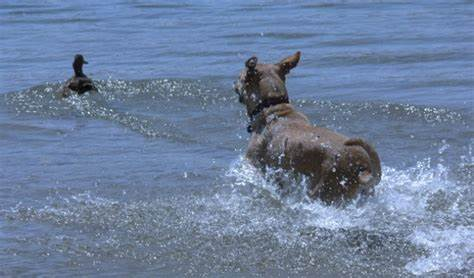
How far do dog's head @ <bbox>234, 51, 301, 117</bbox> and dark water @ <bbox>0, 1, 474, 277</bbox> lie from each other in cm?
69

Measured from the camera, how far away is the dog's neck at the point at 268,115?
1020 centimetres

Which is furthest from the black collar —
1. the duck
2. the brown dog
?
the duck

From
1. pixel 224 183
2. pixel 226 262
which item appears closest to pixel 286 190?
pixel 224 183

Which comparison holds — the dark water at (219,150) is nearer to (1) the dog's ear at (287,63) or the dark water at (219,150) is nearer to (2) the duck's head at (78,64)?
(2) the duck's head at (78,64)

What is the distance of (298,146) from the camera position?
941 centimetres

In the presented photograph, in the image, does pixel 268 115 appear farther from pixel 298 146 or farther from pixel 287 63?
pixel 298 146

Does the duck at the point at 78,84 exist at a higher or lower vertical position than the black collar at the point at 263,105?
lower

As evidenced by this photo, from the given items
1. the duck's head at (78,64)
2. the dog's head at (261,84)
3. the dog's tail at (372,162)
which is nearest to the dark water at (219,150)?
the dog's tail at (372,162)

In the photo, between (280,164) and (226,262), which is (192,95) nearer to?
(280,164)

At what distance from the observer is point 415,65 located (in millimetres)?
16609

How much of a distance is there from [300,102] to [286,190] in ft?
15.4

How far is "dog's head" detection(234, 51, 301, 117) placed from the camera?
10406mm

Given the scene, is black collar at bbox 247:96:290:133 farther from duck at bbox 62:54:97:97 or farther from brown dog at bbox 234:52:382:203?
duck at bbox 62:54:97:97

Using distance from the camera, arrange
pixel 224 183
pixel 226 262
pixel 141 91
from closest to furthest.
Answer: pixel 226 262 → pixel 224 183 → pixel 141 91
